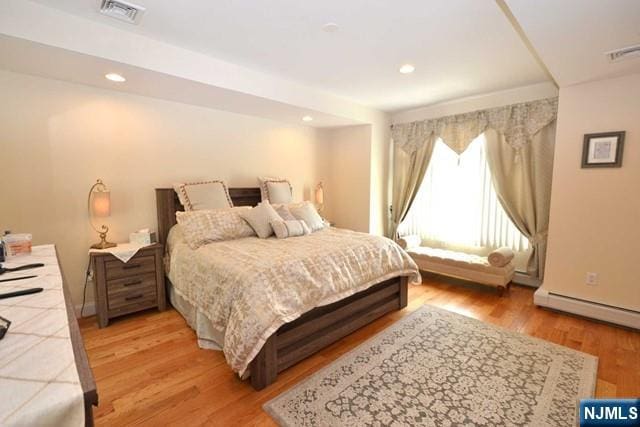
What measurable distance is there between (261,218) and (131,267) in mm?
1293

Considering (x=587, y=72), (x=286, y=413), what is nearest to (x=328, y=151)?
(x=587, y=72)

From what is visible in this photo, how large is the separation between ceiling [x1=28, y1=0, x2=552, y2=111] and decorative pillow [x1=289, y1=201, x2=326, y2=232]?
56.6 inches

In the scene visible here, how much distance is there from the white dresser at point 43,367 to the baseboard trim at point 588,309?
12.1 ft

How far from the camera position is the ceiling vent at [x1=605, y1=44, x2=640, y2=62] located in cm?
204

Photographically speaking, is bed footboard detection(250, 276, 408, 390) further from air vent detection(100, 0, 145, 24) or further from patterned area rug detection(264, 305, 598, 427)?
air vent detection(100, 0, 145, 24)

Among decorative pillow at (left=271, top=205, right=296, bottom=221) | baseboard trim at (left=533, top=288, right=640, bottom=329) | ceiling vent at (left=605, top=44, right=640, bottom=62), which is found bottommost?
baseboard trim at (left=533, top=288, right=640, bottom=329)

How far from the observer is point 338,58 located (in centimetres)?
265

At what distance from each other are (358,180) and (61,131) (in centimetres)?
356

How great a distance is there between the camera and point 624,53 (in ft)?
6.93

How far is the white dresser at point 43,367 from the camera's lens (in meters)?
0.58

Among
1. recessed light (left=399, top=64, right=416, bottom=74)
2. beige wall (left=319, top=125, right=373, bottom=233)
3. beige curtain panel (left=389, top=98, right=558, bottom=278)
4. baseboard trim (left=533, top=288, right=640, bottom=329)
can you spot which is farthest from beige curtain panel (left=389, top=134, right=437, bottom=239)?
baseboard trim (left=533, top=288, right=640, bottom=329)

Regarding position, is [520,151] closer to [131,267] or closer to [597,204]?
[597,204]

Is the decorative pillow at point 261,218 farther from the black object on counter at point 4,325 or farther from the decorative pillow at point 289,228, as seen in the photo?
the black object on counter at point 4,325

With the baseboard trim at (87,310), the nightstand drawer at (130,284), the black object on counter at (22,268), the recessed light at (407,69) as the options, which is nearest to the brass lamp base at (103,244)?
the nightstand drawer at (130,284)
